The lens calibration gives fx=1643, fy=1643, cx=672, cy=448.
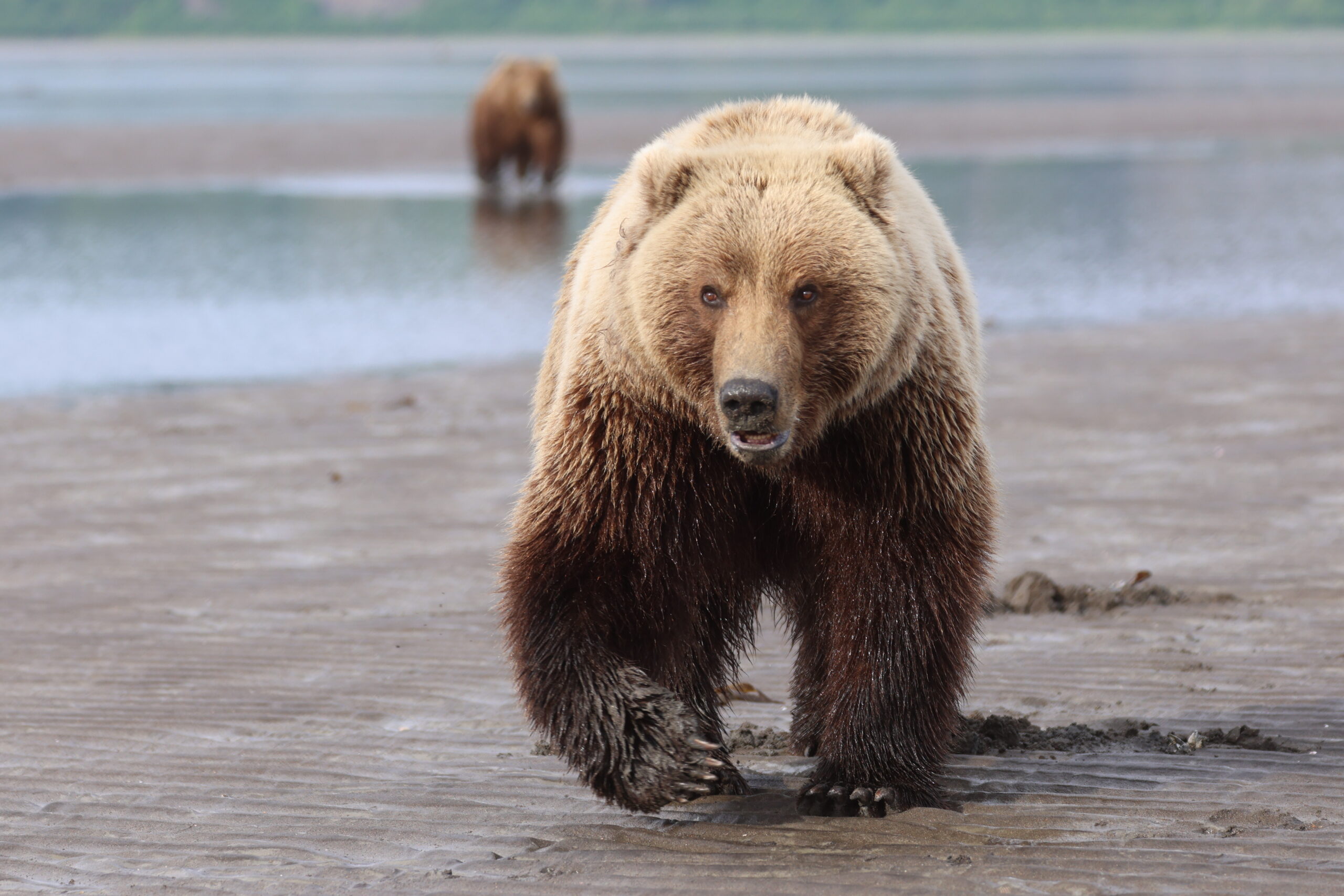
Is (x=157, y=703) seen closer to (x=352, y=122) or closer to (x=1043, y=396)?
(x=1043, y=396)

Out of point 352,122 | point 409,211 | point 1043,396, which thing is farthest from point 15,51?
point 1043,396

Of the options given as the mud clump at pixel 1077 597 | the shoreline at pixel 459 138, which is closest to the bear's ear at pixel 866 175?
the mud clump at pixel 1077 597

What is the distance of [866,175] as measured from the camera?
380 cm

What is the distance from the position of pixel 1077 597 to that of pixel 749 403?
9.71 ft

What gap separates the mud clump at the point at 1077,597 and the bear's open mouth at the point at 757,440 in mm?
2593

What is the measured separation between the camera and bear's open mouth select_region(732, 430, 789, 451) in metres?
3.54

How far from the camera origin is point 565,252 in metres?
18.0

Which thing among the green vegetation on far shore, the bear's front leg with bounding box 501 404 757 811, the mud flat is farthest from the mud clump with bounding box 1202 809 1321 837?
the green vegetation on far shore

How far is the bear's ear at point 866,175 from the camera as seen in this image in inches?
150

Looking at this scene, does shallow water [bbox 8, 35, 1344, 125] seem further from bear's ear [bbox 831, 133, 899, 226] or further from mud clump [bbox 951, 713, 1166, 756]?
bear's ear [bbox 831, 133, 899, 226]

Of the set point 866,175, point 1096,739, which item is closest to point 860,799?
point 1096,739

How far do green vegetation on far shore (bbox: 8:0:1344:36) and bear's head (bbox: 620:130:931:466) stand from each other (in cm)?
12394

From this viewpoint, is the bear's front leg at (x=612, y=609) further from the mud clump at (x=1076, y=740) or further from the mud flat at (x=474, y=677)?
the mud clump at (x=1076, y=740)

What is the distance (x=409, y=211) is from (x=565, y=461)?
19561 mm
